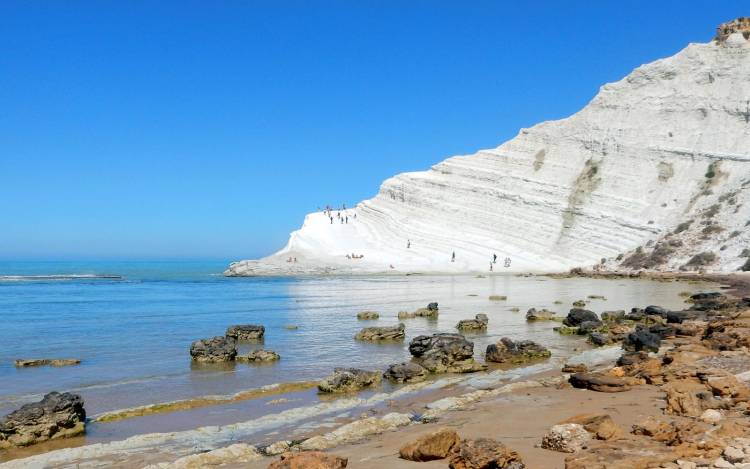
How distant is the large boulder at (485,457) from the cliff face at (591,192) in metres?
50.3

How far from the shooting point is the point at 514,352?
14102mm

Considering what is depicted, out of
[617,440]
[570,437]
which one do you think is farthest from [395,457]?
[617,440]

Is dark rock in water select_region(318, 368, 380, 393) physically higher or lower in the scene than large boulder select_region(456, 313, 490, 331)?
lower

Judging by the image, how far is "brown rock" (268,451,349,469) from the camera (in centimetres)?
579

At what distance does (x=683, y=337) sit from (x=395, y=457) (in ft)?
38.2

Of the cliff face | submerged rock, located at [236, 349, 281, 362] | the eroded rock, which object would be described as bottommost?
submerged rock, located at [236, 349, 281, 362]

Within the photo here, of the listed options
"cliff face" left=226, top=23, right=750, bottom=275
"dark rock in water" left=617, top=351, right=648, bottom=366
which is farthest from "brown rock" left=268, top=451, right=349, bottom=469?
"cliff face" left=226, top=23, right=750, bottom=275

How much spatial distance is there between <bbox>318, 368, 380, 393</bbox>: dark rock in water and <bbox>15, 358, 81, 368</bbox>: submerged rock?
6.74 meters

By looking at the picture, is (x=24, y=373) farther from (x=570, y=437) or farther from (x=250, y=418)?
(x=570, y=437)

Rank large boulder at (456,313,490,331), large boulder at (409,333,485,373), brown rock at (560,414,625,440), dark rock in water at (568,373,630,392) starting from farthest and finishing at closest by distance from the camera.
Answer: large boulder at (456,313,490,331)
large boulder at (409,333,485,373)
dark rock in water at (568,373,630,392)
brown rock at (560,414,625,440)

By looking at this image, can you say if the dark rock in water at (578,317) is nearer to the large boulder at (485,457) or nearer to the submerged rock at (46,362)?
the submerged rock at (46,362)

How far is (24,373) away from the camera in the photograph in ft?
43.7

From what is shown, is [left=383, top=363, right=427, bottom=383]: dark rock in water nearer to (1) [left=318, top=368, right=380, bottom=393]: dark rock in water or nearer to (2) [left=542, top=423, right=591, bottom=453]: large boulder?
(1) [left=318, top=368, right=380, bottom=393]: dark rock in water

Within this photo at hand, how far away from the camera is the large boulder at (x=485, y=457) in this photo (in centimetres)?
568
